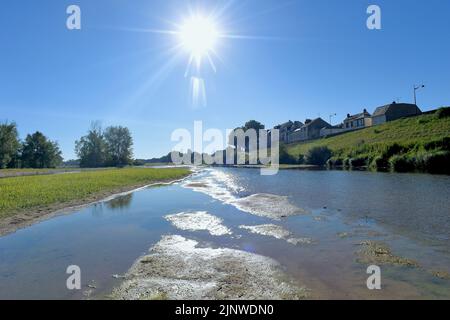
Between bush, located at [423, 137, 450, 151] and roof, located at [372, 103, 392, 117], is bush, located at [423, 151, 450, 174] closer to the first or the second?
bush, located at [423, 137, 450, 151]

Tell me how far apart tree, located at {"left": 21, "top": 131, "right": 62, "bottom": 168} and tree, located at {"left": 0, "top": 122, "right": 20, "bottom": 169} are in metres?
6.11

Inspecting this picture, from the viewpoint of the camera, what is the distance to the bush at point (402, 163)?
142ft

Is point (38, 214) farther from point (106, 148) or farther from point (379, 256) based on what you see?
point (106, 148)

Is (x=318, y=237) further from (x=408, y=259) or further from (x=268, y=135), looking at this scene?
(x=268, y=135)

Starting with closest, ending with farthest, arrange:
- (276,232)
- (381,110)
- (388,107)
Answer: (276,232) < (388,107) < (381,110)

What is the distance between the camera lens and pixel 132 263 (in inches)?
376

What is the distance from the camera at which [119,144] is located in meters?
128

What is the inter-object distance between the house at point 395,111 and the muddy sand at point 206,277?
98482 millimetres

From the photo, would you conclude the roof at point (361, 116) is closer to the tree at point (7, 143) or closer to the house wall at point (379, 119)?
the house wall at point (379, 119)

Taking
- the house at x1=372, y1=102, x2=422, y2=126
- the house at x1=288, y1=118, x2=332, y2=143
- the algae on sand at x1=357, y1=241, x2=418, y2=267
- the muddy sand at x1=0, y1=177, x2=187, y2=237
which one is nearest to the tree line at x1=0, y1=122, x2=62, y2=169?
the muddy sand at x1=0, y1=177, x2=187, y2=237

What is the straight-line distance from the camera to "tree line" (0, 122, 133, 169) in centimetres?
9092

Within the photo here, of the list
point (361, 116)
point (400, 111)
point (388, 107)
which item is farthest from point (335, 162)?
point (361, 116)

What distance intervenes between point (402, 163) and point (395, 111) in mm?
58455
